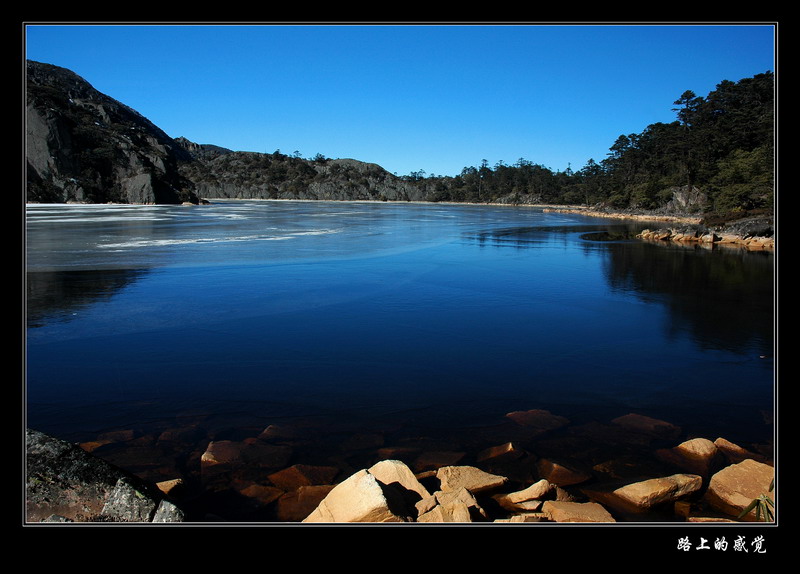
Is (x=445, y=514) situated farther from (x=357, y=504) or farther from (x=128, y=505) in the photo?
(x=128, y=505)

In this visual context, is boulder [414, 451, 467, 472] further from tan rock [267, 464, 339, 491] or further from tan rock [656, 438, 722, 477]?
tan rock [656, 438, 722, 477]

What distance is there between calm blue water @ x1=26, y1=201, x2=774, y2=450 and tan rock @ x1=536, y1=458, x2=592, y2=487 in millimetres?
1171

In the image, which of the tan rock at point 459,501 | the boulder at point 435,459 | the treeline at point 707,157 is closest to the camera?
the tan rock at point 459,501

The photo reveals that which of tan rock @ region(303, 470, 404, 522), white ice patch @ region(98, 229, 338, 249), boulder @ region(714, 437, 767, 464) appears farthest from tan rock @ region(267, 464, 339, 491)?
white ice patch @ region(98, 229, 338, 249)

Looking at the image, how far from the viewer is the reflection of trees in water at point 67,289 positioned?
10.7 meters

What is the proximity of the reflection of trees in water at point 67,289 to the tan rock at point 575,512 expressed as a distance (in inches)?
392

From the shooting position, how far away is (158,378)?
7.32 metres

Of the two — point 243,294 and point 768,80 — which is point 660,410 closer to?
point 243,294

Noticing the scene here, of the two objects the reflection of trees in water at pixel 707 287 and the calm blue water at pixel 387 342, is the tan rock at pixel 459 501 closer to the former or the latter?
the calm blue water at pixel 387 342

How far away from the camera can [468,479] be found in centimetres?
463

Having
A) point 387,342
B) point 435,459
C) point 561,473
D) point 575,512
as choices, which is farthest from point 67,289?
point 575,512

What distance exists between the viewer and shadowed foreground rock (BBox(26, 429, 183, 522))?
3758 millimetres

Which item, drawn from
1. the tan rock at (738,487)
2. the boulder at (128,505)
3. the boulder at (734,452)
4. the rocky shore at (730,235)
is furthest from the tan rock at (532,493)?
the rocky shore at (730,235)

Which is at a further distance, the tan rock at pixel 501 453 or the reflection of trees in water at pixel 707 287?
the reflection of trees in water at pixel 707 287
